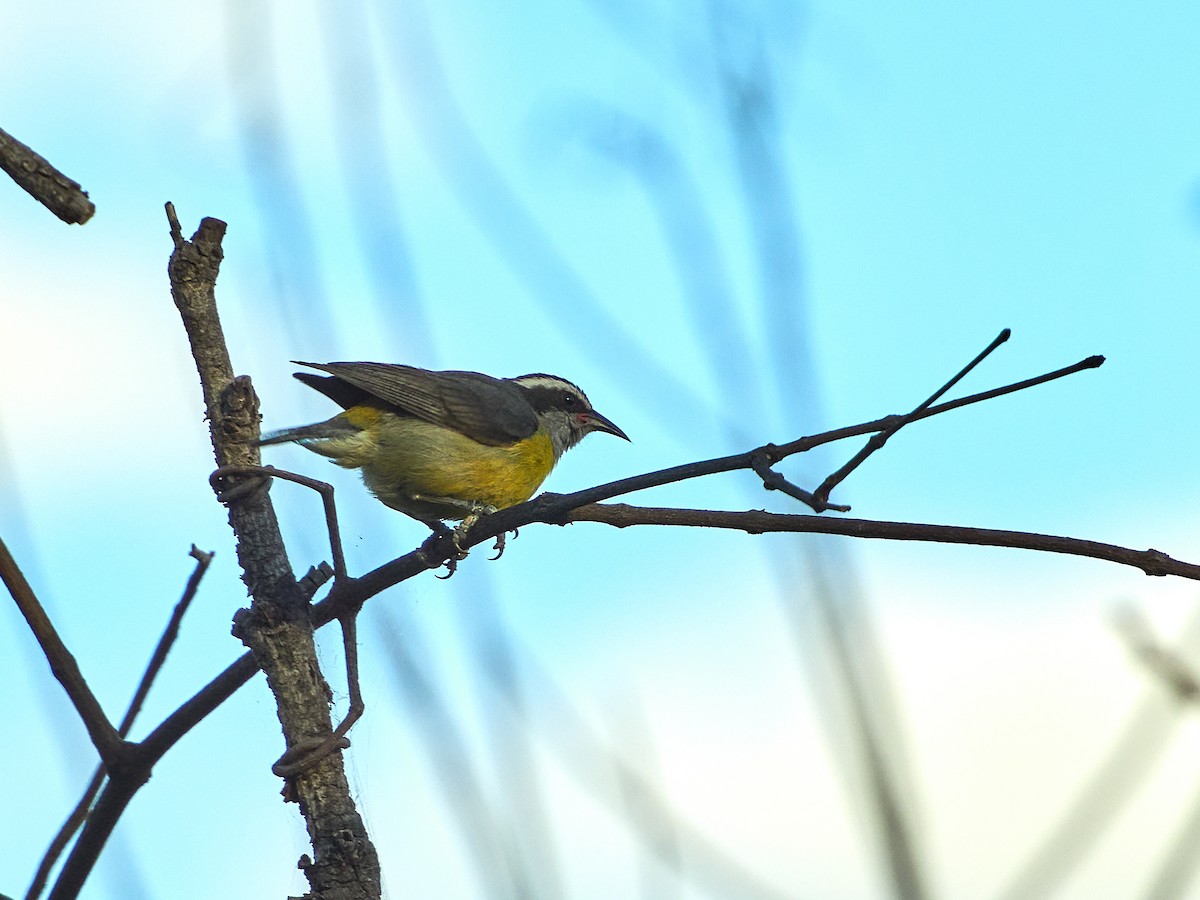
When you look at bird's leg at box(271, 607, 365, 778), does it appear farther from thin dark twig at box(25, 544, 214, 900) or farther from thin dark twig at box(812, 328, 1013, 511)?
thin dark twig at box(812, 328, 1013, 511)

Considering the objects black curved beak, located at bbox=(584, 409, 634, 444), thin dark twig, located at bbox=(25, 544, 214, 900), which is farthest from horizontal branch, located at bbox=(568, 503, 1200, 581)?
black curved beak, located at bbox=(584, 409, 634, 444)

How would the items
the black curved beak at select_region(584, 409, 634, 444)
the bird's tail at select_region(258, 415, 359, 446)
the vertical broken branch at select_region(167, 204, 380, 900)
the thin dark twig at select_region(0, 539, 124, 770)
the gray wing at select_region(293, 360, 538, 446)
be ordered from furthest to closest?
the black curved beak at select_region(584, 409, 634, 444)
the gray wing at select_region(293, 360, 538, 446)
the bird's tail at select_region(258, 415, 359, 446)
the thin dark twig at select_region(0, 539, 124, 770)
the vertical broken branch at select_region(167, 204, 380, 900)

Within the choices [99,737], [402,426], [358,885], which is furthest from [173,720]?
[402,426]

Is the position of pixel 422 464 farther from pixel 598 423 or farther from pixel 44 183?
pixel 44 183

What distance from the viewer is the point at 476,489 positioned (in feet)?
22.7

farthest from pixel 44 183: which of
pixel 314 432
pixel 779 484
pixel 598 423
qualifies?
pixel 598 423

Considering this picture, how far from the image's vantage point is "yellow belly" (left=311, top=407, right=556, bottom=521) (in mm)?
6652

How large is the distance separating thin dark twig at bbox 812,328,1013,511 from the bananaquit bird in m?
3.84

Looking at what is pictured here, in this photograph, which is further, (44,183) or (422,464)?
(422,464)

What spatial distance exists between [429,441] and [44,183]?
13.9ft

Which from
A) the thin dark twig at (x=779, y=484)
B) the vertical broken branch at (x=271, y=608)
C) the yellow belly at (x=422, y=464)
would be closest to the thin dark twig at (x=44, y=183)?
the vertical broken branch at (x=271, y=608)

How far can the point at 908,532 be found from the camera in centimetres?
244

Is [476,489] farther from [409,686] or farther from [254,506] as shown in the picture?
[254,506]

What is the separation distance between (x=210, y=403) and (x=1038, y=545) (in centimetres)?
189
